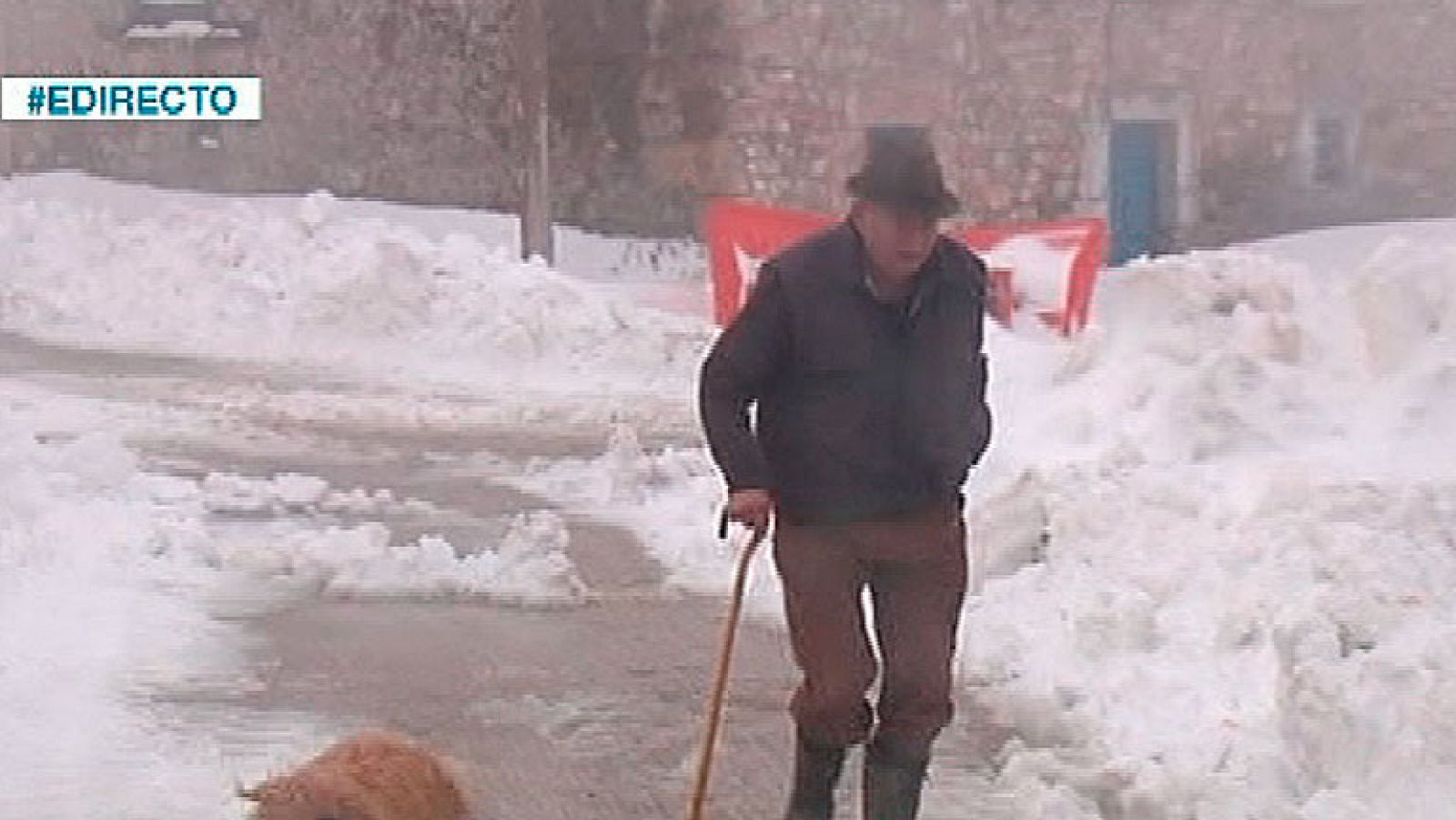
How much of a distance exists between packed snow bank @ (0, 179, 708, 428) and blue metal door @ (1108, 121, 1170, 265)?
701cm

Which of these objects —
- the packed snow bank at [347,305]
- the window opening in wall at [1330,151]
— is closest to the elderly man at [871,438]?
the packed snow bank at [347,305]

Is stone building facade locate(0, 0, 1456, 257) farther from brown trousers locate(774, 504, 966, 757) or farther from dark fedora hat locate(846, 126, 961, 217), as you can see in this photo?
dark fedora hat locate(846, 126, 961, 217)

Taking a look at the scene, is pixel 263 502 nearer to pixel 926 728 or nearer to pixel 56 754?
pixel 56 754

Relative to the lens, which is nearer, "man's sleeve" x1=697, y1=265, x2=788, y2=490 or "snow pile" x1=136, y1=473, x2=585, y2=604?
"man's sleeve" x1=697, y1=265, x2=788, y2=490

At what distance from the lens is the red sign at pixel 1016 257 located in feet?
53.6

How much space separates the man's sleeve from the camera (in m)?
5.23

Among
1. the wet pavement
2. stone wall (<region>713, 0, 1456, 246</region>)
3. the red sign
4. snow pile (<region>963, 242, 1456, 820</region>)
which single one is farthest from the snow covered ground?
stone wall (<region>713, 0, 1456, 246</region>)

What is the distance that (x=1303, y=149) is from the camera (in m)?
25.6

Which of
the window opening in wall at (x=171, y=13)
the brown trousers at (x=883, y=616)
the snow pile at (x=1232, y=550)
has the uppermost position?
the window opening in wall at (x=171, y=13)

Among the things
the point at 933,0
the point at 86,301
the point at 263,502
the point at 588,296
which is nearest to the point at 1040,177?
the point at 933,0

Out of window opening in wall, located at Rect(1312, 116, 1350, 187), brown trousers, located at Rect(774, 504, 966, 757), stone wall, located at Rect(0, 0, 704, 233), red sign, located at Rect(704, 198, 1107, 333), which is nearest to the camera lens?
brown trousers, located at Rect(774, 504, 966, 757)

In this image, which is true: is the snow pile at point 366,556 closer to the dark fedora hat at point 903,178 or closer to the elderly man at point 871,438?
the elderly man at point 871,438

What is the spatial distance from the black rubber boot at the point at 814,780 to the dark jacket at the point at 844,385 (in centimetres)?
58

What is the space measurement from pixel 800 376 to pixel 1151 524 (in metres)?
3.63
